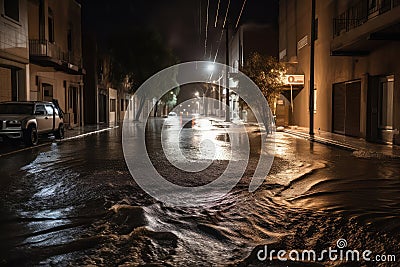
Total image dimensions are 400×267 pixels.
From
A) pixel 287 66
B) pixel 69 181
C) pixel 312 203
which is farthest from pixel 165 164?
pixel 287 66

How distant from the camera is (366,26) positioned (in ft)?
56.6

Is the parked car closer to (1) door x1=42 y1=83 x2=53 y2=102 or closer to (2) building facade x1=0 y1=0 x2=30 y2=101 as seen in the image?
(2) building facade x1=0 y1=0 x2=30 y2=101

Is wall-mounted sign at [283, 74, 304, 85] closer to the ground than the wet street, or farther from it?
farther from it

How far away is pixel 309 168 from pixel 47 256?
771 cm

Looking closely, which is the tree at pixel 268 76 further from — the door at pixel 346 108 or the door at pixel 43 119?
the door at pixel 43 119

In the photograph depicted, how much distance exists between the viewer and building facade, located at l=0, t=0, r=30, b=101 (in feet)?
67.1

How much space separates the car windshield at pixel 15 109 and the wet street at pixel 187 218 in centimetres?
791

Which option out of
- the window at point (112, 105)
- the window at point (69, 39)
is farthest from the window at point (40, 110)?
the window at point (112, 105)

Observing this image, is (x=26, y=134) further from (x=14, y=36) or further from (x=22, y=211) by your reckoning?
(x=22, y=211)

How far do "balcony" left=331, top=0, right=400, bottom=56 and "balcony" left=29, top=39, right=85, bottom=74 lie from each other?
14.7 meters

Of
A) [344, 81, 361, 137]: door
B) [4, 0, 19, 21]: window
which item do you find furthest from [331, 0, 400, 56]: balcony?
[4, 0, 19, 21]: window

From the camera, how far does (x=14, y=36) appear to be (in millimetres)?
21609

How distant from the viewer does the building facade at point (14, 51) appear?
805 inches

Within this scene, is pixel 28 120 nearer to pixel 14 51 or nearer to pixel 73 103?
pixel 14 51
